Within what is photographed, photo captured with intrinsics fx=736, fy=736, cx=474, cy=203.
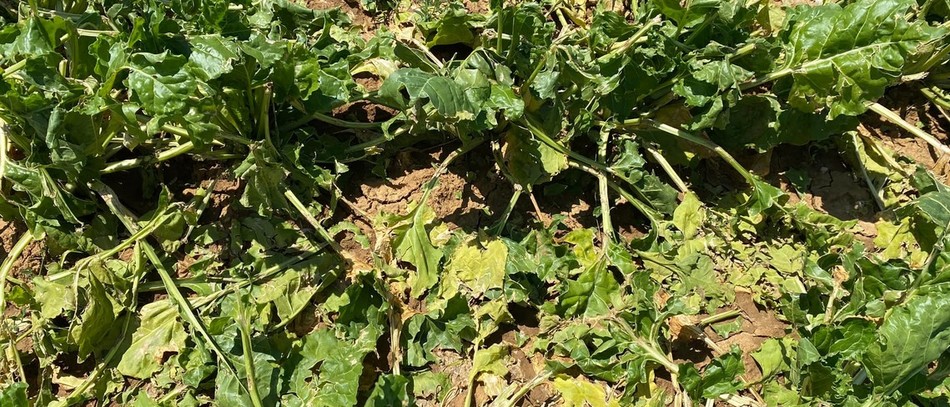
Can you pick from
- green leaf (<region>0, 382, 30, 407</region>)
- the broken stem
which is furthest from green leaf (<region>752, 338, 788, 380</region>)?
green leaf (<region>0, 382, 30, 407</region>)

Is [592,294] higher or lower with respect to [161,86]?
lower

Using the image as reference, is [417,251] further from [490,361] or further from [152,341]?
[152,341]

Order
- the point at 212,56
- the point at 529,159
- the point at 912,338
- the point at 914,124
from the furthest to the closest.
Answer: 1. the point at 914,124
2. the point at 529,159
3. the point at 212,56
4. the point at 912,338

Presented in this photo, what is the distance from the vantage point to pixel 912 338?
229 cm

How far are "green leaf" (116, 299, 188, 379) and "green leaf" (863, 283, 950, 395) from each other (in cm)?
239

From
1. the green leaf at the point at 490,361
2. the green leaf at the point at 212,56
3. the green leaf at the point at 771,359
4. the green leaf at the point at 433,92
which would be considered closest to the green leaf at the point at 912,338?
the green leaf at the point at 771,359

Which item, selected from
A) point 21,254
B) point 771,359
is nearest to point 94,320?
point 21,254

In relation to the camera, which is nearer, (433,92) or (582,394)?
(433,92)

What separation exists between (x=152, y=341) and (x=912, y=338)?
258 cm

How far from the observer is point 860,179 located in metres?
3.34

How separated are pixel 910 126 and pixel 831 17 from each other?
782mm

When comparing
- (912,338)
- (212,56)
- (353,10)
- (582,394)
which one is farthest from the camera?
(353,10)

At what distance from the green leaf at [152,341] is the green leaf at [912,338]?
2.39m

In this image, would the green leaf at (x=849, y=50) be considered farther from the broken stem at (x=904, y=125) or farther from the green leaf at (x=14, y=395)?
the green leaf at (x=14, y=395)
